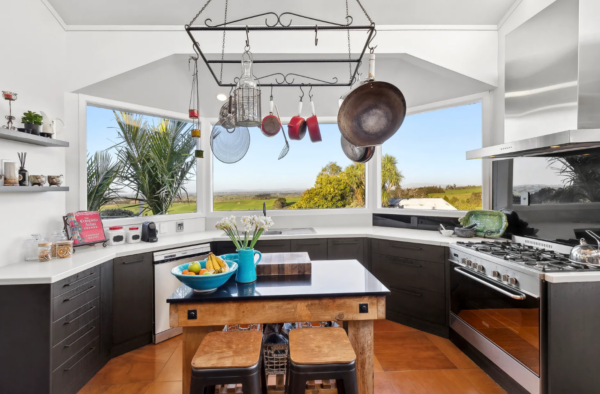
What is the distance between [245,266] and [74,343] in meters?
1.38

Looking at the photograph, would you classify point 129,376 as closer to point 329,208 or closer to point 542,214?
point 329,208

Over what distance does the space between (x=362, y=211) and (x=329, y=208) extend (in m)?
0.43

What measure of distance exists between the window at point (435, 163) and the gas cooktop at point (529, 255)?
923 mm

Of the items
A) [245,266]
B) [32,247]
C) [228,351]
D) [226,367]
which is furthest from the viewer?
[32,247]

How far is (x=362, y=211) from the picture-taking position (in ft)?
13.3

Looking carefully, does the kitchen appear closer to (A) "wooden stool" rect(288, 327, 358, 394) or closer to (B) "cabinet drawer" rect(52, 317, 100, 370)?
(B) "cabinet drawer" rect(52, 317, 100, 370)

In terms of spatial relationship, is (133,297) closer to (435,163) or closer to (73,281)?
(73,281)

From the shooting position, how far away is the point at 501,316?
210 centimetres

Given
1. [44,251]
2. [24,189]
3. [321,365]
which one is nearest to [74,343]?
[44,251]

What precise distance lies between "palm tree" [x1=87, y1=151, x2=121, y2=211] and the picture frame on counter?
0.36m

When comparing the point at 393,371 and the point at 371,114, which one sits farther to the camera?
the point at 393,371

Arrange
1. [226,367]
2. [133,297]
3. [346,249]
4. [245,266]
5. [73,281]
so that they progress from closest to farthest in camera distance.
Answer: [226,367]
[245,266]
[73,281]
[133,297]
[346,249]

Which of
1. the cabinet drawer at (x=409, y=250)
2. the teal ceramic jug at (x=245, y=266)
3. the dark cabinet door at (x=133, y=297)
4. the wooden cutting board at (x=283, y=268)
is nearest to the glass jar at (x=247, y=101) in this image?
the teal ceramic jug at (x=245, y=266)

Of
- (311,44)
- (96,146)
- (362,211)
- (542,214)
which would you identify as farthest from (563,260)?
(96,146)
